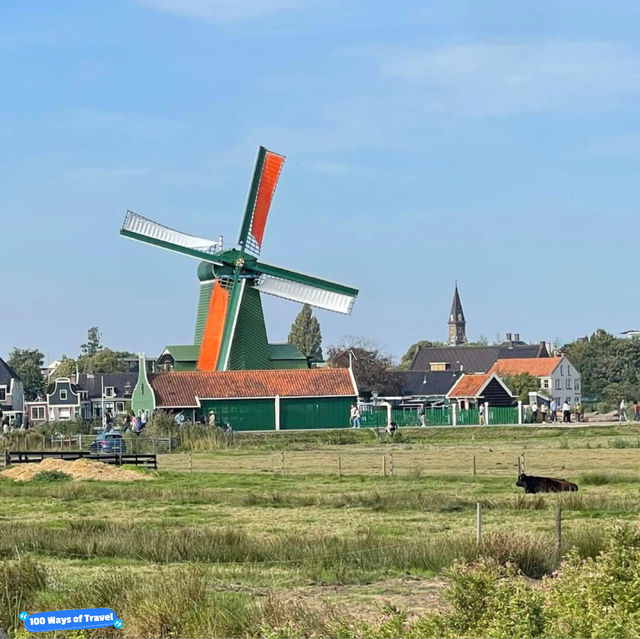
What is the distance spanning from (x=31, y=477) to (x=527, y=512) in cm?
1797

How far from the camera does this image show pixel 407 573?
17.3 m

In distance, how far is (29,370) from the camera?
474 feet

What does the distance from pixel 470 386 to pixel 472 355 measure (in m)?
61.7

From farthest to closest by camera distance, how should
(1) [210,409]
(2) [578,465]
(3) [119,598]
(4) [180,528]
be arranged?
(1) [210,409]
(2) [578,465]
(4) [180,528]
(3) [119,598]

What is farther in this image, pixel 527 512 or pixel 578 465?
pixel 578 465

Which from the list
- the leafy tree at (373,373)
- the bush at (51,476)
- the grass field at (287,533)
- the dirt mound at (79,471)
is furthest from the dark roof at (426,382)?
the bush at (51,476)

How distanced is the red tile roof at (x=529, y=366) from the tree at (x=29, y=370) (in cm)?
4868

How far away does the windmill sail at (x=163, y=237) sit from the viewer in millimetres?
75438

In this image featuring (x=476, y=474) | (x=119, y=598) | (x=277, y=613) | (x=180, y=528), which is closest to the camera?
(x=277, y=613)

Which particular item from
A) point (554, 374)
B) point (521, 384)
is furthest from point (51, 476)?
point (554, 374)

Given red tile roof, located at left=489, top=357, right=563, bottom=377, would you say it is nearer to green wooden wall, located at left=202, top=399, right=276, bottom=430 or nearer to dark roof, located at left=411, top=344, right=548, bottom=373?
dark roof, located at left=411, top=344, right=548, bottom=373

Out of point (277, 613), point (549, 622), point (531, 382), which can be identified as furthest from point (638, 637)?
point (531, 382)

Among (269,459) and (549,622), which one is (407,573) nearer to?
(549,622)

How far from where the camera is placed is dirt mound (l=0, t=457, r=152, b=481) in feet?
125
